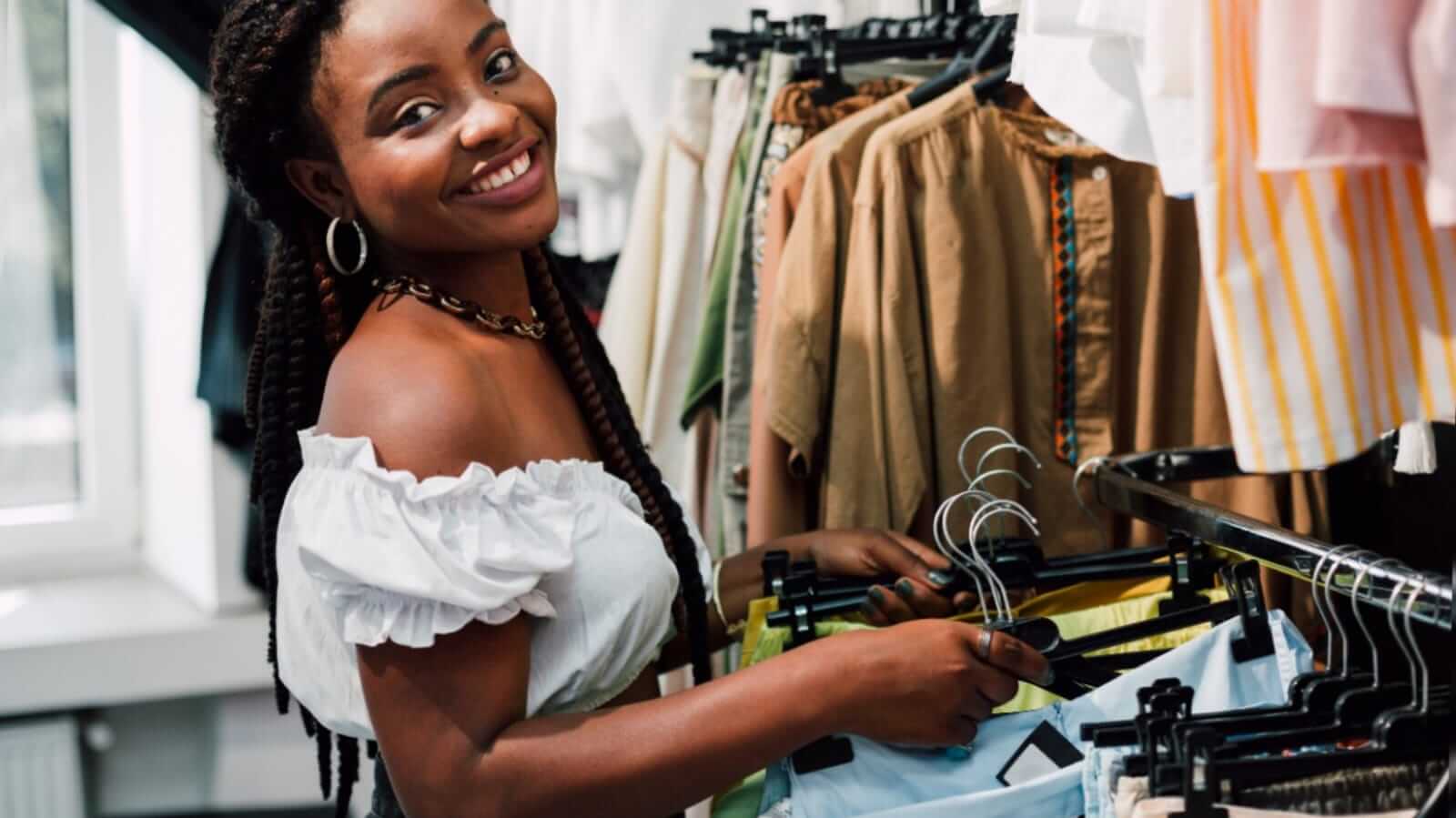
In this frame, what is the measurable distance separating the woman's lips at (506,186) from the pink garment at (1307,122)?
69 cm

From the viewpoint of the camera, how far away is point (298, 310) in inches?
50.5

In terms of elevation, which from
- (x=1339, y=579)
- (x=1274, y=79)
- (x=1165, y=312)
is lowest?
(x=1339, y=579)

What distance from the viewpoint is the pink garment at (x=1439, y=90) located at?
592 millimetres

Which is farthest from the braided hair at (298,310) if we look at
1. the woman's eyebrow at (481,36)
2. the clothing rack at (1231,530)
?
the clothing rack at (1231,530)

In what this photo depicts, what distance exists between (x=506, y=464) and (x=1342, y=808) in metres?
0.65

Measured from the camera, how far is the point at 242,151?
1.21 m

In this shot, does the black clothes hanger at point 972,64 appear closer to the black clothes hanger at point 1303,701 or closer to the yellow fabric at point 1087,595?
the yellow fabric at point 1087,595

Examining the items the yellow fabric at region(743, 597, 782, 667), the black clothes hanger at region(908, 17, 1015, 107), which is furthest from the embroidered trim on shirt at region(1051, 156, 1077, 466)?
the yellow fabric at region(743, 597, 782, 667)

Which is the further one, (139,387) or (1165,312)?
(139,387)

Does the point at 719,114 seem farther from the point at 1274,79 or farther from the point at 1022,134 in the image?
the point at 1274,79

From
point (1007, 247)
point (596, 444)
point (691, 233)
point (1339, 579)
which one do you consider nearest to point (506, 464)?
point (596, 444)

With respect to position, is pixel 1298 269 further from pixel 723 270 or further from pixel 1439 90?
pixel 723 270

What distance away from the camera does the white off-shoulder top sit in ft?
3.41

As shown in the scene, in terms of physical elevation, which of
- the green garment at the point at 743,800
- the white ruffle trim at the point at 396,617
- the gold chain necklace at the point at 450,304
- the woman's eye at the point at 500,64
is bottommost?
the green garment at the point at 743,800
